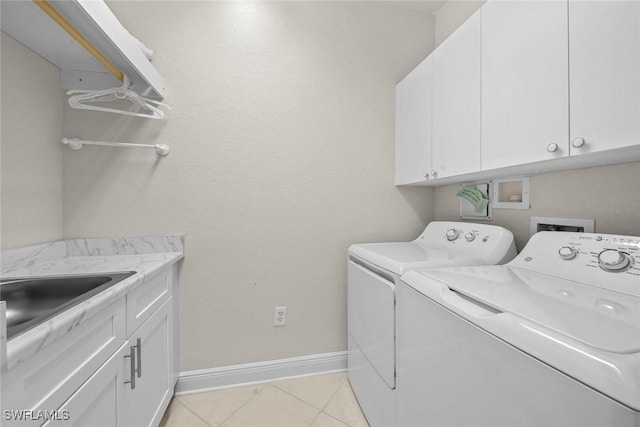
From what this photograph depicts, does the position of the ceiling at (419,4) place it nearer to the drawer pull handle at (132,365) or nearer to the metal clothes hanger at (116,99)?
the metal clothes hanger at (116,99)

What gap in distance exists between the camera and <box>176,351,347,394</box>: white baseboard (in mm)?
1648

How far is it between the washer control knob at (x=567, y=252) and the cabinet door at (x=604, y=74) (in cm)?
37

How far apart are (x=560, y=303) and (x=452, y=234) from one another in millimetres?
883

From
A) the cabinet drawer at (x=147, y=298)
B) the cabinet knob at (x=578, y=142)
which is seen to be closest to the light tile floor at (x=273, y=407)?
the cabinet drawer at (x=147, y=298)

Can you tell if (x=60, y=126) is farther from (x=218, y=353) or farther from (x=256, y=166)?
(x=218, y=353)

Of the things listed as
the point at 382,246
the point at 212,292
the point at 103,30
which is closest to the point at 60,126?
the point at 103,30

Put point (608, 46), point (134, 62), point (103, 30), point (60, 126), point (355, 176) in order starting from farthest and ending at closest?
point (355, 176), point (60, 126), point (134, 62), point (103, 30), point (608, 46)

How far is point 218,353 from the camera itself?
1699mm

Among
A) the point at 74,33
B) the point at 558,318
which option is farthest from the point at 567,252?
the point at 74,33

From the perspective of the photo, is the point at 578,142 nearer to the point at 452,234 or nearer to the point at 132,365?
the point at 452,234

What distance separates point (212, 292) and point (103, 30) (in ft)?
4.65

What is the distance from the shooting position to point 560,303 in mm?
694

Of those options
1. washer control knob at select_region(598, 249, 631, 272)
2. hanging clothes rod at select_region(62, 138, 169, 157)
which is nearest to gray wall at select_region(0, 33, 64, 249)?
hanging clothes rod at select_region(62, 138, 169, 157)

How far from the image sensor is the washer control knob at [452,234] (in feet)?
5.01
